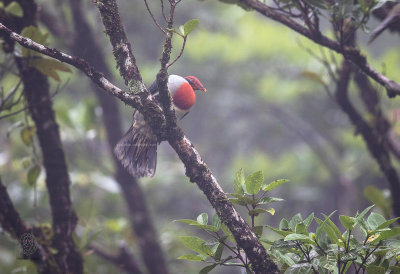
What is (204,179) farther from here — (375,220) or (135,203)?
(135,203)

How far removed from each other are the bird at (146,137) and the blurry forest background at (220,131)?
1.82ft

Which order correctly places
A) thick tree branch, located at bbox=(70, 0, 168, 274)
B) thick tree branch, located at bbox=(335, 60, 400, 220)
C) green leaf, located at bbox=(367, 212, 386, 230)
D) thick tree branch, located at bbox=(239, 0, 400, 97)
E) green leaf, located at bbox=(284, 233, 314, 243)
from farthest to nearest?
thick tree branch, located at bbox=(70, 0, 168, 274) → thick tree branch, located at bbox=(335, 60, 400, 220) → thick tree branch, located at bbox=(239, 0, 400, 97) → green leaf, located at bbox=(367, 212, 386, 230) → green leaf, located at bbox=(284, 233, 314, 243)

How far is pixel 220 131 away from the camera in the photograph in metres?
3.85

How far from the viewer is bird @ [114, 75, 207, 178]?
2.54ft

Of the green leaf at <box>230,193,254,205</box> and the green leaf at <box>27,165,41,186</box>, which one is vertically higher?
the green leaf at <box>27,165,41,186</box>

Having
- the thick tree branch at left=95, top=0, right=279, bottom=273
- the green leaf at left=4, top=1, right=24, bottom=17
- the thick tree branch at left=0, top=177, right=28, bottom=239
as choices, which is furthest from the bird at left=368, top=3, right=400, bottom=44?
the thick tree branch at left=0, top=177, right=28, bottom=239

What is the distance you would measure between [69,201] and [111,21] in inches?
26.8

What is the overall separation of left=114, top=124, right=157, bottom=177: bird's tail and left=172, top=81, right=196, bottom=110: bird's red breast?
9 centimetres

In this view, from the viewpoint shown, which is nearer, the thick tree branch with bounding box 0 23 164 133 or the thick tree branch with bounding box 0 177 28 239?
the thick tree branch with bounding box 0 23 164 133

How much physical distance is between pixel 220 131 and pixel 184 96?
→ 10.0 ft

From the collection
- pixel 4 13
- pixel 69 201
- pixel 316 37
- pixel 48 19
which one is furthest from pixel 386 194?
pixel 48 19

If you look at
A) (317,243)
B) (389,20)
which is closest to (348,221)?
(317,243)
